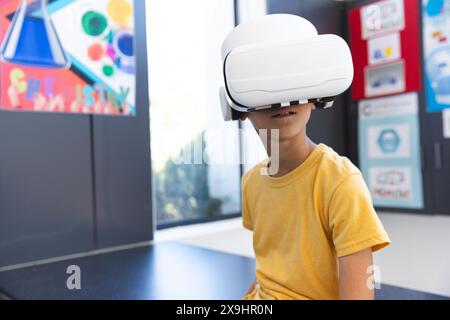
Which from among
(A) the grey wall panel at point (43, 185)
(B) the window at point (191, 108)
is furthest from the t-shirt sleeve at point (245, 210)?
(A) the grey wall panel at point (43, 185)

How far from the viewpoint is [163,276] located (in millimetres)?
944

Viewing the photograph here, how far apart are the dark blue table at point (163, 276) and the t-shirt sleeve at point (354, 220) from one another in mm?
436

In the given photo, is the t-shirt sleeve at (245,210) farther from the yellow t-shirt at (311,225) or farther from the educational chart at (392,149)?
the educational chart at (392,149)

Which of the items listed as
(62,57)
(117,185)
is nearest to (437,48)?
(62,57)

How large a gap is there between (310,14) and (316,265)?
0.69 feet

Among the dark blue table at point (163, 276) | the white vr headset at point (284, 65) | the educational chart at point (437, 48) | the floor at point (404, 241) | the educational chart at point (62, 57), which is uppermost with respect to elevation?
the educational chart at point (62, 57)

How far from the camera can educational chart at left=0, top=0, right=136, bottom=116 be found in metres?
0.73

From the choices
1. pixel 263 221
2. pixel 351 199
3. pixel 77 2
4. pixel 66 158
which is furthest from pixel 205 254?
pixel 66 158

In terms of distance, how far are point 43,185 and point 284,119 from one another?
1455 mm

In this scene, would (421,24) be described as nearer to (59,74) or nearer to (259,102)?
(259,102)

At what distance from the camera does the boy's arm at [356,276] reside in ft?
0.93

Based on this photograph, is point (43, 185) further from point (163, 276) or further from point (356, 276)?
point (356, 276)

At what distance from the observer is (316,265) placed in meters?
0.32

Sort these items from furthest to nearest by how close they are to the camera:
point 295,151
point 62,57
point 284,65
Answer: point 62,57 → point 295,151 → point 284,65
